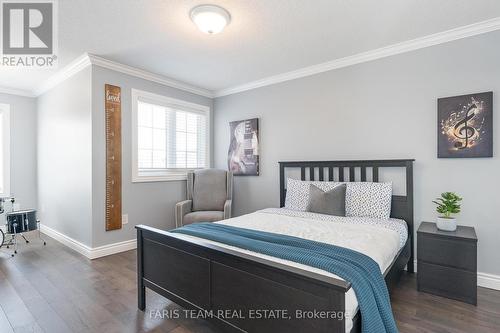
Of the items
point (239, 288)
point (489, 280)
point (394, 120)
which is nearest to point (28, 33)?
point (239, 288)

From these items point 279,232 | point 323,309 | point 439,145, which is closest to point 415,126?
point 439,145

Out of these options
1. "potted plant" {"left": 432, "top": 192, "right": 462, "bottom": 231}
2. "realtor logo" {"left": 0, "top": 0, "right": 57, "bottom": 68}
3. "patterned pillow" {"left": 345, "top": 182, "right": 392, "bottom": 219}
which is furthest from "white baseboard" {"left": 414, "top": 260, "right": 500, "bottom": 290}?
"realtor logo" {"left": 0, "top": 0, "right": 57, "bottom": 68}

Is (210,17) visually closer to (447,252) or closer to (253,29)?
(253,29)

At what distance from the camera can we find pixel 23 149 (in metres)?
4.60

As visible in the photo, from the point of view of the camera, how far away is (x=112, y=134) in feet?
11.0

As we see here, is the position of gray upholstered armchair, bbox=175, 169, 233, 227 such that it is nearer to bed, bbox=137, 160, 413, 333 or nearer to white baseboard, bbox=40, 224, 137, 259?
white baseboard, bbox=40, 224, 137, 259

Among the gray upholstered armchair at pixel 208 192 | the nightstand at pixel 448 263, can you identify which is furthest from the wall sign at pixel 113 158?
the nightstand at pixel 448 263

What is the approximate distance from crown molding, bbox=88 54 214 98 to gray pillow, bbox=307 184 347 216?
2.68 meters

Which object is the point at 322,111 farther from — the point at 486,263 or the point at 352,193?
the point at 486,263

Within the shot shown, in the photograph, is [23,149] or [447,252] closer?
[447,252]

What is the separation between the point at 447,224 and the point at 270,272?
77.1 inches

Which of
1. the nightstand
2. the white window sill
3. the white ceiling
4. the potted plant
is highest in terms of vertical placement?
the white ceiling

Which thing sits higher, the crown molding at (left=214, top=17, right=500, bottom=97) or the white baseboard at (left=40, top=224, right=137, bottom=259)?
the crown molding at (left=214, top=17, right=500, bottom=97)

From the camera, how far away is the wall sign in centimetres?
333
